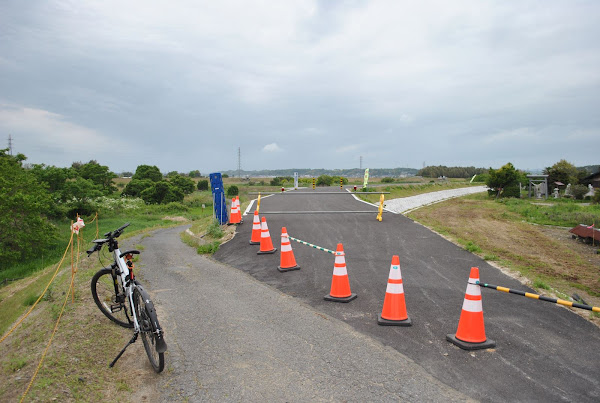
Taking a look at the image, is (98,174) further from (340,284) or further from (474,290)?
(474,290)

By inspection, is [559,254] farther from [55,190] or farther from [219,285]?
[55,190]

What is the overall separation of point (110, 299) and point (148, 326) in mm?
2486

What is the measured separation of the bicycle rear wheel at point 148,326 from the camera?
4.38 metres

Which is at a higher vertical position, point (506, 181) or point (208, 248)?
point (506, 181)

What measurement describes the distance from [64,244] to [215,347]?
35.9 metres

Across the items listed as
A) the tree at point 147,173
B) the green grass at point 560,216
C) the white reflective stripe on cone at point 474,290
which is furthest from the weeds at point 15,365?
the tree at point 147,173

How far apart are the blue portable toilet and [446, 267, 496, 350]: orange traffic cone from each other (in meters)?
11.4

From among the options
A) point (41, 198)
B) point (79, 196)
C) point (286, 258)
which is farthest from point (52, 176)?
point (286, 258)

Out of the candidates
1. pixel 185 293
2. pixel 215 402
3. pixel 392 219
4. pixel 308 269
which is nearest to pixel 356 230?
pixel 392 219

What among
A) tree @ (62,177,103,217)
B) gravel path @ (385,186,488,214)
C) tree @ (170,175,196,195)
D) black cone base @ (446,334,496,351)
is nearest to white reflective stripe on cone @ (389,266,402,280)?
black cone base @ (446,334,496,351)

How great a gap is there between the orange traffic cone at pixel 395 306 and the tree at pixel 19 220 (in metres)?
29.0

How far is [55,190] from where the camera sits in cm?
4959

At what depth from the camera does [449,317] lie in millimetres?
6145

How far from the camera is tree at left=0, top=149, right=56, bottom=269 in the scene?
90.5 ft
